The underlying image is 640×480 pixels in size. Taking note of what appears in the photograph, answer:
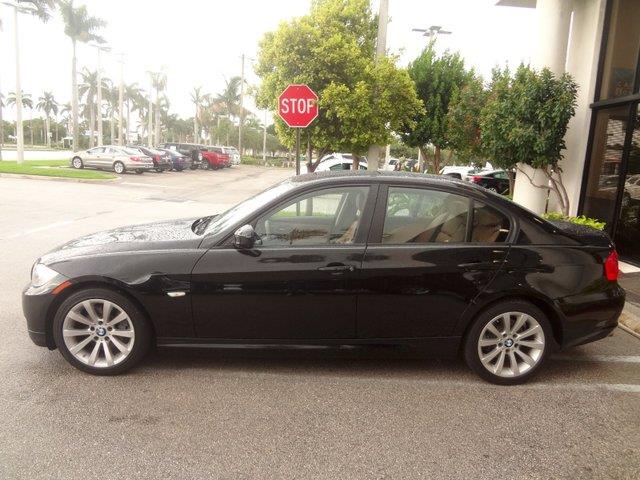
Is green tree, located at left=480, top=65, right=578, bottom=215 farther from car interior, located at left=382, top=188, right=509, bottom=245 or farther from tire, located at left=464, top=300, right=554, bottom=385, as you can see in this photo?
tire, located at left=464, top=300, right=554, bottom=385

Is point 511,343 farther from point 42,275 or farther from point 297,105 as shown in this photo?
point 297,105

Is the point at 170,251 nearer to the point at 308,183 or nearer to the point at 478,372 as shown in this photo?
the point at 308,183

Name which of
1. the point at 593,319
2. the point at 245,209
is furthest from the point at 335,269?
the point at 593,319

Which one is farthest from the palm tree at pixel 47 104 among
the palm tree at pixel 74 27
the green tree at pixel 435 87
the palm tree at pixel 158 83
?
the green tree at pixel 435 87

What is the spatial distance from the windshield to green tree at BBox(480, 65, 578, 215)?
6073 millimetres

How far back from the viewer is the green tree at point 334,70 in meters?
11.3

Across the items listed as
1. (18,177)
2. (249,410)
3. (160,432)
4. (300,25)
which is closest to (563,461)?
(249,410)

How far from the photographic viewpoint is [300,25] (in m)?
11.3

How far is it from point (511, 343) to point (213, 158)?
38008 mm

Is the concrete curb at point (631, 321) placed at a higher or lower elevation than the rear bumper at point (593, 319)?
lower

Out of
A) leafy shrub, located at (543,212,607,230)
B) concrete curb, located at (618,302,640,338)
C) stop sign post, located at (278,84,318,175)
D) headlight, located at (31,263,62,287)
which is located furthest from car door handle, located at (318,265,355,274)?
stop sign post, located at (278,84,318,175)

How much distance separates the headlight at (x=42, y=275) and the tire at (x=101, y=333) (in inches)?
8.0

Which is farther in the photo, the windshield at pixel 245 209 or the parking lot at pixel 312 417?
the windshield at pixel 245 209

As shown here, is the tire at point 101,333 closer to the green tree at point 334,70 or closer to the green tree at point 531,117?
the green tree at point 531,117
